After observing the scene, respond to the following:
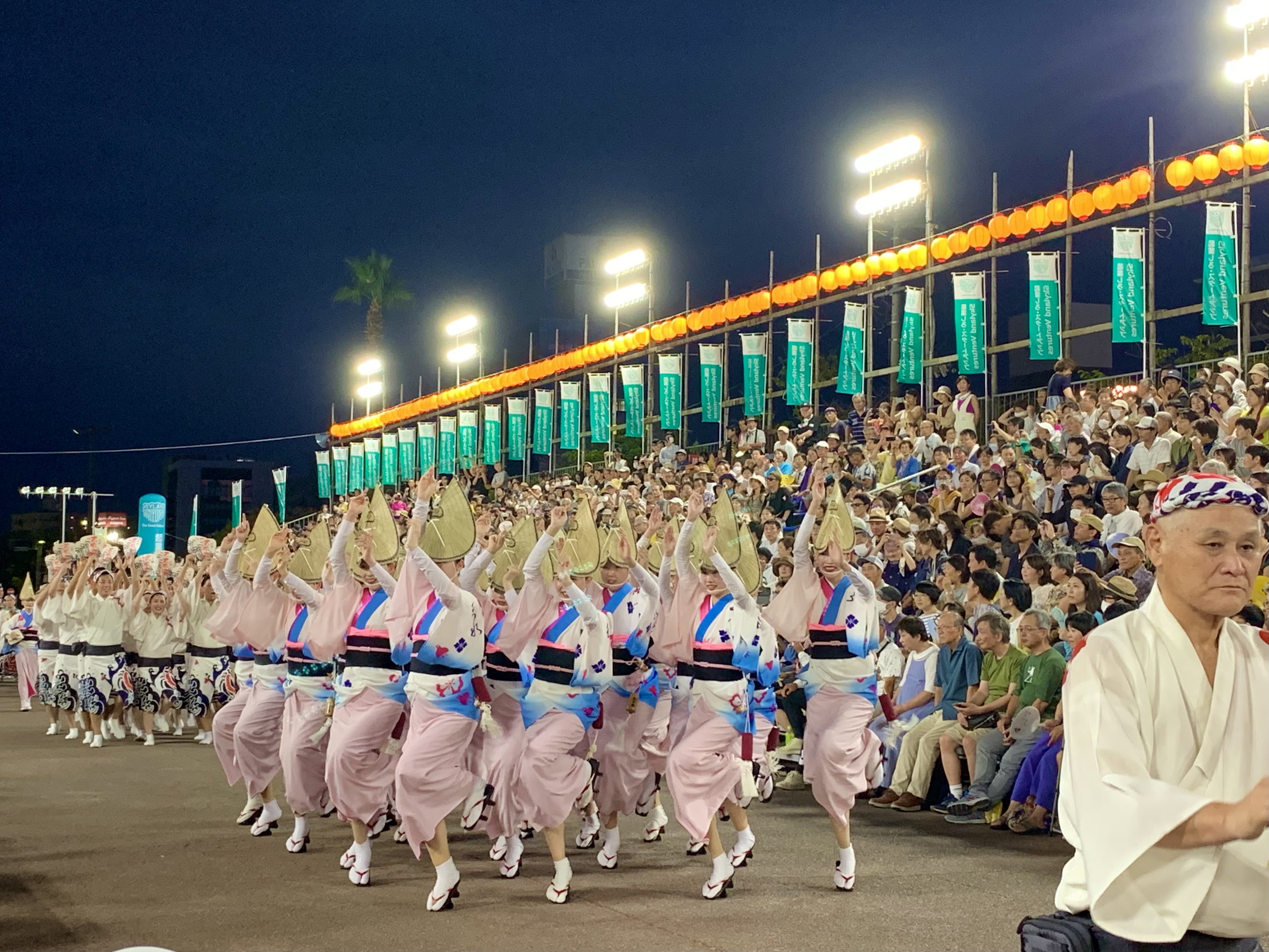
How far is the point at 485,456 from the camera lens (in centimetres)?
3616

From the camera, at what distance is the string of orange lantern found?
17031 millimetres

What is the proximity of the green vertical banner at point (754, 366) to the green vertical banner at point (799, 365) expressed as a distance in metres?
1.11

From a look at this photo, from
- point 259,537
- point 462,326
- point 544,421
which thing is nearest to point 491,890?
point 259,537

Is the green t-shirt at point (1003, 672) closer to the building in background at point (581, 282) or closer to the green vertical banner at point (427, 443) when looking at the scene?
the green vertical banner at point (427, 443)

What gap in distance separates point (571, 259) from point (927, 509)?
52739 mm

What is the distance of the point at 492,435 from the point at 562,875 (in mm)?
28906

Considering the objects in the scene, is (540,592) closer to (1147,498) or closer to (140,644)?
(1147,498)

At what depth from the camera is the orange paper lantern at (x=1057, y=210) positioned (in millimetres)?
19188

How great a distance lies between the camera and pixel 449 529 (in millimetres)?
7754

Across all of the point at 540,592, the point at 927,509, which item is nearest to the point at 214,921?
the point at 540,592

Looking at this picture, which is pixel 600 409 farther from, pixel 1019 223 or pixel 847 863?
pixel 847 863

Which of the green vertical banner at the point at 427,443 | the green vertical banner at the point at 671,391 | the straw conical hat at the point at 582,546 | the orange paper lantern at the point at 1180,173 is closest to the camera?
the straw conical hat at the point at 582,546

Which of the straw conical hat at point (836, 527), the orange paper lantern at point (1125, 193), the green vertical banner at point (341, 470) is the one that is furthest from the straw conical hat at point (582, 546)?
the green vertical banner at point (341, 470)

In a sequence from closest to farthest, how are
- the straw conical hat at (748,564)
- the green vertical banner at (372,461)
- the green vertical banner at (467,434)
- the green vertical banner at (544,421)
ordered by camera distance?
1. the straw conical hat at (748,564)
2. the green vertical banner at (544,421)
3. the green vertical banner at (467,434)
4. the green vertical banner at (372,461)
